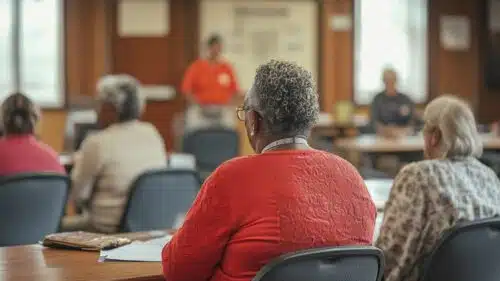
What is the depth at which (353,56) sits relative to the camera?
11133 millimetres

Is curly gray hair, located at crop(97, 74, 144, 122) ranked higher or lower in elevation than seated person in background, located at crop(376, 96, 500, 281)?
higher

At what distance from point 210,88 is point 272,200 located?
7699 mm

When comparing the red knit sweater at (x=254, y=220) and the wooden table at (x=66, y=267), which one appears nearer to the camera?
the red knit sweater at (x=254, y=220)

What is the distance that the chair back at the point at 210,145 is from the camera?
7.37m

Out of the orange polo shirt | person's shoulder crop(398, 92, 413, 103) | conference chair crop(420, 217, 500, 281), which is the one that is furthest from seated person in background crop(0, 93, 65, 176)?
the orange polo shirt

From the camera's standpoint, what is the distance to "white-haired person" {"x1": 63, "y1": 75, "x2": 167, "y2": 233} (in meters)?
4.68

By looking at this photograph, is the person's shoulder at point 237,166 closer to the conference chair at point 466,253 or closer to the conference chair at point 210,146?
the conference chair at point 466,253

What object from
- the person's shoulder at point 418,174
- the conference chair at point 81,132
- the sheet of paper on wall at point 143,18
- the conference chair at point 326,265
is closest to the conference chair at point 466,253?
the person's shoulder at point 418,174

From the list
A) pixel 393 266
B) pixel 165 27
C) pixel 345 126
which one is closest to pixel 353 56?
pixel 345 126

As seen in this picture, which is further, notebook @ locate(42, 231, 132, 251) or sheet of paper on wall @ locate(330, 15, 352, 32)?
sheet of paper on wall @ locate(330, 15, 352, 32)

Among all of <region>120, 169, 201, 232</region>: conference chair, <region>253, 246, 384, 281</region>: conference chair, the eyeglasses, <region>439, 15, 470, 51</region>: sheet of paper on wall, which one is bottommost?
<region>120, 169, 201, 232</region>: conference chair

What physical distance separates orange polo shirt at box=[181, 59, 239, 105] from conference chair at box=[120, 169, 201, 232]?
5.37m

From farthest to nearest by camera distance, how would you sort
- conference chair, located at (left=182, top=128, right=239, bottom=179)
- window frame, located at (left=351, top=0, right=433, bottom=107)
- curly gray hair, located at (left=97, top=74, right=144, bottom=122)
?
1. window frame, located at (left=351, top=0, right=433, bottom=107)
2. conference chair, located at (left=182, top=128, right=239, bottom=179)
3. curly gray hair, located at (left=97, top=74, right=144, bottom=122)

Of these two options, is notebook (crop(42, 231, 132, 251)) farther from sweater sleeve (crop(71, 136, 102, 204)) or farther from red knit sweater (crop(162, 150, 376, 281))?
sweater sleeve (crop(71, 136, 102, 204))
